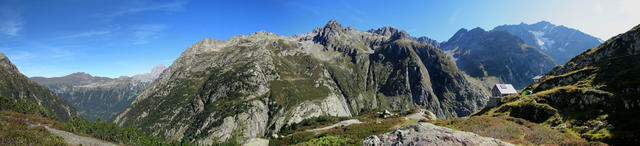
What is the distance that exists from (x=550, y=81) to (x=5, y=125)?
657 feet

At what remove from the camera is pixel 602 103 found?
128 ft

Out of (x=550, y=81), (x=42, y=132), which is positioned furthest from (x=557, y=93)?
(x=42, y=132)

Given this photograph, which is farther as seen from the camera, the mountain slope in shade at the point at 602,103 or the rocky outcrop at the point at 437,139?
the mountain slope in shade at the point at 602,103

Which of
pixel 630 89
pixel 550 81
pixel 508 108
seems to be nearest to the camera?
pixel 630 89

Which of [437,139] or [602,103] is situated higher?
[602,103]

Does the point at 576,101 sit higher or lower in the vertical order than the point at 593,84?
lower

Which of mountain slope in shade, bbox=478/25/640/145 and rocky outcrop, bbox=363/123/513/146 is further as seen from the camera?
mountain slope in shade, bbox=478/25/640/145

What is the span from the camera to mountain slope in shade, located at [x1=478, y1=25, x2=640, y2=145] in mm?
30992

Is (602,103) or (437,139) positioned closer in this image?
(437,139)

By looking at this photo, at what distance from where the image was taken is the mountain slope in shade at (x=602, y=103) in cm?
3099

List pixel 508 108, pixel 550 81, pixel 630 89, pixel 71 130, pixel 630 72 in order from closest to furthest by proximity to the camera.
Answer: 1. pixel 630 89
2. pixel 630 72
3. pixel 508 108
4. pixel 550 81
5. pixel 71 130

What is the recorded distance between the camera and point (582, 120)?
38531 mm

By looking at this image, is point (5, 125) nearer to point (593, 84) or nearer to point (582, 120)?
point (582, 120)

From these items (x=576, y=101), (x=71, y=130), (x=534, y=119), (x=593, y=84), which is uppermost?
(x=593, y=84)
